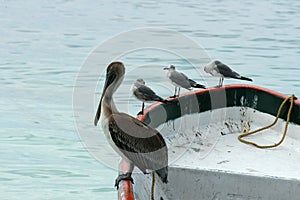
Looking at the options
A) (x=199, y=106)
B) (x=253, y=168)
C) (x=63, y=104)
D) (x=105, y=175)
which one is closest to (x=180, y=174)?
(x=253, y=168)

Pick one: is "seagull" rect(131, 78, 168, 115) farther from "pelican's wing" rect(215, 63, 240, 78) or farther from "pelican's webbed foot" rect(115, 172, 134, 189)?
"pelican's webbed foot" rect(115, 172, 134, 189)

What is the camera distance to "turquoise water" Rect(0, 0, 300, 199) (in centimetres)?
740

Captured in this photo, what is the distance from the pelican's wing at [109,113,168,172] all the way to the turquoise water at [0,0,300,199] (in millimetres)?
2885

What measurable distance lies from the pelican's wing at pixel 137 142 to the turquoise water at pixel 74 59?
2.89 m

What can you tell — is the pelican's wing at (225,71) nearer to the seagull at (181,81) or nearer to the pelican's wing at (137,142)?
the seagull at (181,81)

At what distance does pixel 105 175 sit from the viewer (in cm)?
745

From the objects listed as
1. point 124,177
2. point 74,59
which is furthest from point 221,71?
point 74,59

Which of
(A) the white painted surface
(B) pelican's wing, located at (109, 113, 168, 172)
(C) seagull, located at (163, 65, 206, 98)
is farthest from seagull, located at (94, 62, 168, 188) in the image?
(C) seagull, located at (163, 65, 206, 98)

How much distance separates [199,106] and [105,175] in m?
1.92

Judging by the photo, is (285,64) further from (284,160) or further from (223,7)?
(223,7)

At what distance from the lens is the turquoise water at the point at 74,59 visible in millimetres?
7398

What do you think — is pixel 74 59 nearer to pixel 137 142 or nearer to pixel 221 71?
pixel 221 71

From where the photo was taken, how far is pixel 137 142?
3982 millimetres

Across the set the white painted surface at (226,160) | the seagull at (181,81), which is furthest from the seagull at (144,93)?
the seagull at (181,81)
